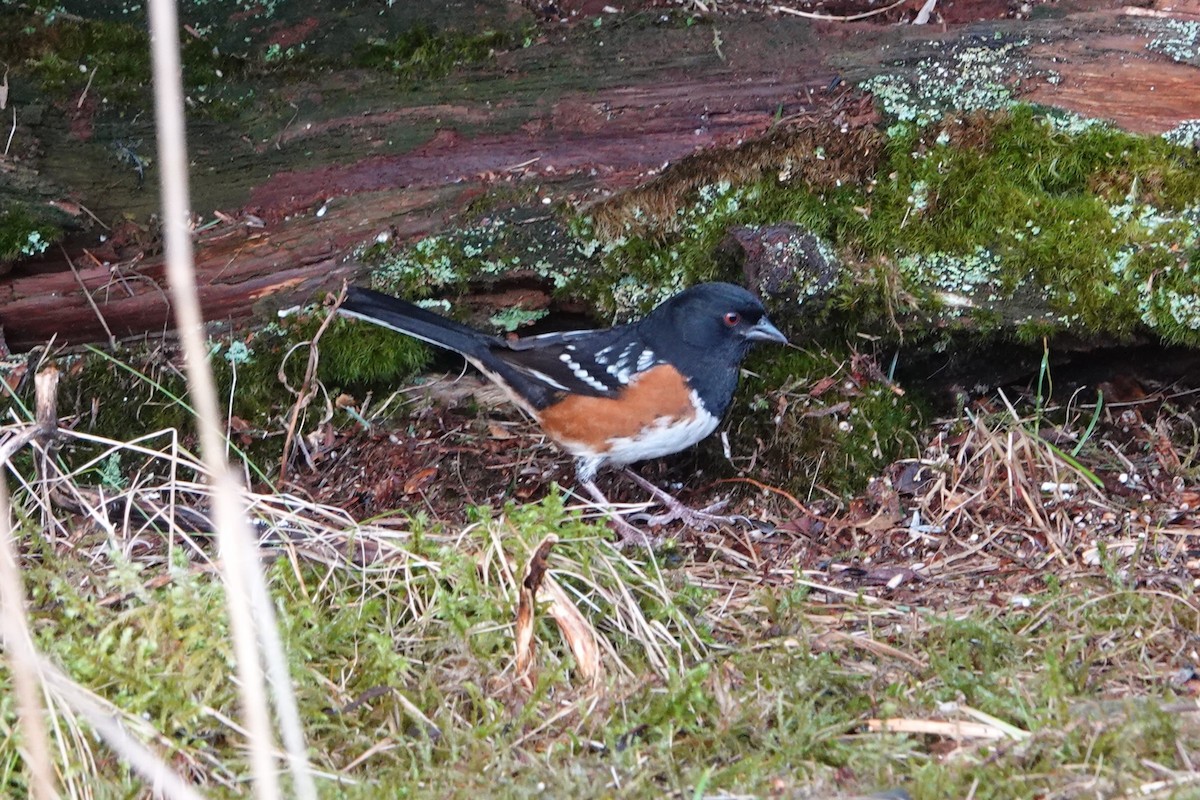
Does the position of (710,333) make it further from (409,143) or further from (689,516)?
(409,143)

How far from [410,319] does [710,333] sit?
3.08 ft

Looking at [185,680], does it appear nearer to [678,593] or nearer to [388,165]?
[678,593]

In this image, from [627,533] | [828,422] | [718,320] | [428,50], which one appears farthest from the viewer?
[428,50]

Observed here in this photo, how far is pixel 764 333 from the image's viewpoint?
135 inches

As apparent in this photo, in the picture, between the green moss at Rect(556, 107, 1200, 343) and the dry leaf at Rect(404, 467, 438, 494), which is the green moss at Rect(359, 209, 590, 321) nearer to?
the green moss at Rect(556, 107, 1200, 343)

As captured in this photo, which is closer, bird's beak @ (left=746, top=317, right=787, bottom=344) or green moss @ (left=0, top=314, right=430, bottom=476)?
bird's beak @ (left=746, top=317, right=787, bottom=344)

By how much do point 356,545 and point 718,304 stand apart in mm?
1328

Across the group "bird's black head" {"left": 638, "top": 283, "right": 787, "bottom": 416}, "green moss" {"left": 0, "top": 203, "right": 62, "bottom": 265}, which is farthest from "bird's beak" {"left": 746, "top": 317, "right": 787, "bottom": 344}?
"green moss" {"left": 0, "top": 203, "right": 62, "bottom": 265}

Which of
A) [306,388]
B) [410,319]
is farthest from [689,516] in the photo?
[306,388]

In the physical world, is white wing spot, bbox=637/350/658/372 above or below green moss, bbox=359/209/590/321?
below

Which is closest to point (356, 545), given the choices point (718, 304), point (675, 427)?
point (675, 427)

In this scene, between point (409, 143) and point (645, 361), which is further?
point (409, 143)

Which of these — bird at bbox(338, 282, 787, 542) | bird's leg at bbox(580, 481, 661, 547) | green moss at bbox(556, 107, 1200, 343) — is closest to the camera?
bird's leg at bbox(580, 481, 661, 547)

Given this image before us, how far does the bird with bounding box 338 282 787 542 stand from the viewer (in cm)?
345
